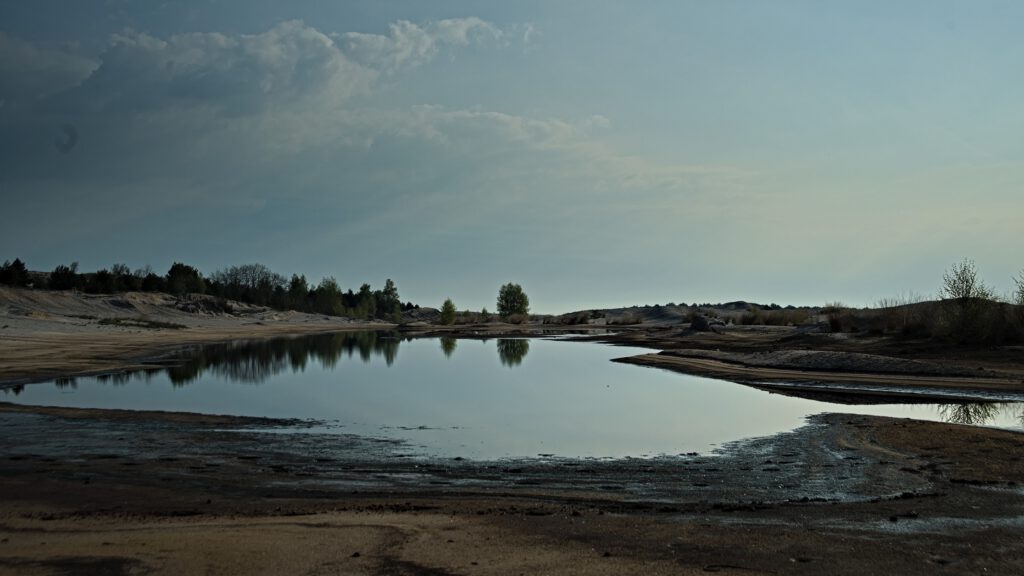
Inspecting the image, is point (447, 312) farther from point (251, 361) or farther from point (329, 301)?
point (251, 361)

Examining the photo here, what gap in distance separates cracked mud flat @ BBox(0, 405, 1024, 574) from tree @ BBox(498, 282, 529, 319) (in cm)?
12916

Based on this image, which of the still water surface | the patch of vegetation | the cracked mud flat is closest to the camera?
the cracked mud flat

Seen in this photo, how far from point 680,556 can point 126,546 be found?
6.29 meters

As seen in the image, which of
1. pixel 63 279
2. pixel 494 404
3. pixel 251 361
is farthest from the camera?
pixel 63 279

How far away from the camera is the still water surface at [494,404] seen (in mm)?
17281

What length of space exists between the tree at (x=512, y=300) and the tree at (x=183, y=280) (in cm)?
5809

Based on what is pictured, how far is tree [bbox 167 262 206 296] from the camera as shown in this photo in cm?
11800

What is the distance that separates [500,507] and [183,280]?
414 feet

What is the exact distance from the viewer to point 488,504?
10.2 meters

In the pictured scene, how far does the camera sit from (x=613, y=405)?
2406 centimetres

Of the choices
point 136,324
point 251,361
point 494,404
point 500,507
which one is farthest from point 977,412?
point 136,324

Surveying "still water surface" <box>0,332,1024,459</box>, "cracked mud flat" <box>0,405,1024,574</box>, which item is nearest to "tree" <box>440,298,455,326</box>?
"still water surface" <box>0,332,1024,459</box>

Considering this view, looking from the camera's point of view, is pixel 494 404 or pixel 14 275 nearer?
pixel 494 404

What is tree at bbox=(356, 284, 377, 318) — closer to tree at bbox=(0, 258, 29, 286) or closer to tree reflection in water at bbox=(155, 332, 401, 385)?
tree at bbox=(0, 258, 29, 286)
